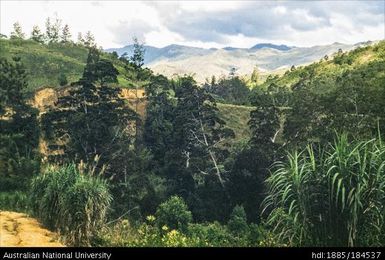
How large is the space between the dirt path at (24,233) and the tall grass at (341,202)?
17.9ft

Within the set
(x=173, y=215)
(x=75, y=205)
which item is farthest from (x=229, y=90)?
(x=75, y=205)

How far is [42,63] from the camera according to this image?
65.6 metres

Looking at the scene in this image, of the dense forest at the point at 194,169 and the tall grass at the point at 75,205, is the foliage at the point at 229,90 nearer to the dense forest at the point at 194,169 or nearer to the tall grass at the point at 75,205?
the dense forest at the point at 194,169

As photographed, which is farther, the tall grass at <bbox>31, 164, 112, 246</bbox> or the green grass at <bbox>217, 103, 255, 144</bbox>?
the green grass at <bbox>217, 103, 255, 144</bbox>

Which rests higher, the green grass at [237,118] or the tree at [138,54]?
the tree at [138,54]

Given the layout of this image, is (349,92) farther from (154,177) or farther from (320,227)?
(320,227)

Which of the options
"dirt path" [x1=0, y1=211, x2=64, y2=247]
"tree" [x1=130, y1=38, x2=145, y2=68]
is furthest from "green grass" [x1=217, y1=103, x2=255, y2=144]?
"dirt path" [x1=0, y1=211, x2=64, y2=247]

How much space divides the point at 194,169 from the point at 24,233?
26447mm

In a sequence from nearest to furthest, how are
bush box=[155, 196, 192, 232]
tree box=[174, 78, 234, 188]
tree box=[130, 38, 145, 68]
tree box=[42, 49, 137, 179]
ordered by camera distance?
1. bush box=[155, 196, 192, 232]
2. tree box=[42, 49, 137, 179]
3. tree box=[174, 78, 234, 188]
4. tree box=[130, 38, 145, 68]

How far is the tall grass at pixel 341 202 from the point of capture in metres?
8.84

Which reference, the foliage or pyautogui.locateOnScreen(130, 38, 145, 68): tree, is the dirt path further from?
the foliage

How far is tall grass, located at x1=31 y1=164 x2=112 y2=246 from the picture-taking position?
11.7 metres

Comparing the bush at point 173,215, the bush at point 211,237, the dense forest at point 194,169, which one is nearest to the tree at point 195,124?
the dense forest at point 194,169

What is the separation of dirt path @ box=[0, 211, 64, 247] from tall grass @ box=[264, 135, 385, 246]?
546cm
